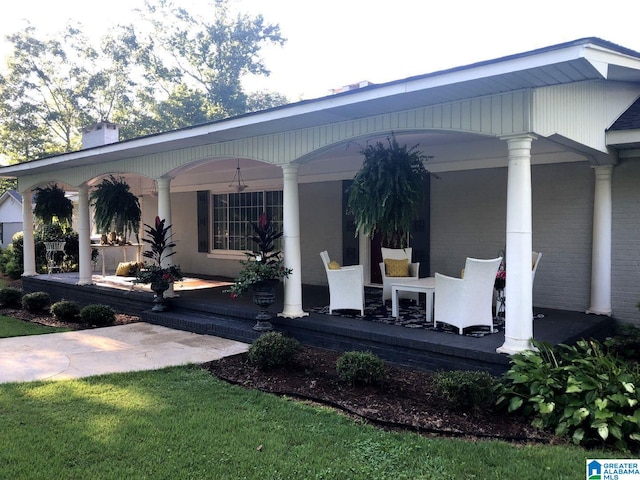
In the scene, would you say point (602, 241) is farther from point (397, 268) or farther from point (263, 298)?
point (263, 298)

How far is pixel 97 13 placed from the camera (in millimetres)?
27156

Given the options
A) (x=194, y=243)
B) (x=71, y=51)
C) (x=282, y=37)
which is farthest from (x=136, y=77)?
(x=194, y=243)

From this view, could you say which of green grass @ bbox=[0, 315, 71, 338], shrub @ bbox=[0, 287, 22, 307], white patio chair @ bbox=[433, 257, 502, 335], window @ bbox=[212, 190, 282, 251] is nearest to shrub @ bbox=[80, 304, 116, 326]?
green grass @ bbox=[0, 315, 71, 338]

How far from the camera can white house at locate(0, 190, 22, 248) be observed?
937 inches

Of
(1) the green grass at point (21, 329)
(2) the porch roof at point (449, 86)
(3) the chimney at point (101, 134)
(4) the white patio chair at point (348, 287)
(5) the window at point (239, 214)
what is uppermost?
(3) the chimney at point (101, 134)

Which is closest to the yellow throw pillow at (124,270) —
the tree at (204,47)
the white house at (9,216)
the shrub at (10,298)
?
the shrub at (10,298)

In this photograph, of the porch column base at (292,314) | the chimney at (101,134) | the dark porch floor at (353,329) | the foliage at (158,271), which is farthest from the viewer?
the chimney at (101,134)

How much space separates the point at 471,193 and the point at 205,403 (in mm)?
5303

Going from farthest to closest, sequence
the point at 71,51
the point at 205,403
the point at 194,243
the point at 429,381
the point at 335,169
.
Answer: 1. the point at 71,51
2. the point at 194,243
3. the point at 335,169
4. the point at 429,381
5. the point at 205,403

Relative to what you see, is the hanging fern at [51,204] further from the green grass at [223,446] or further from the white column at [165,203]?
the green grass at [223,446]

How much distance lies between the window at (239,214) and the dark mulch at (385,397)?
→ 17.7ft

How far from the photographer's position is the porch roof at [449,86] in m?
3.82

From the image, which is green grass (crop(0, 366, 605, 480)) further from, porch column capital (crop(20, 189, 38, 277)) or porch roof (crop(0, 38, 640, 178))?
porch column capital (crop(20, 189, 38, 277))

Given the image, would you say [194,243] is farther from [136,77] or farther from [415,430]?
[136,77]
